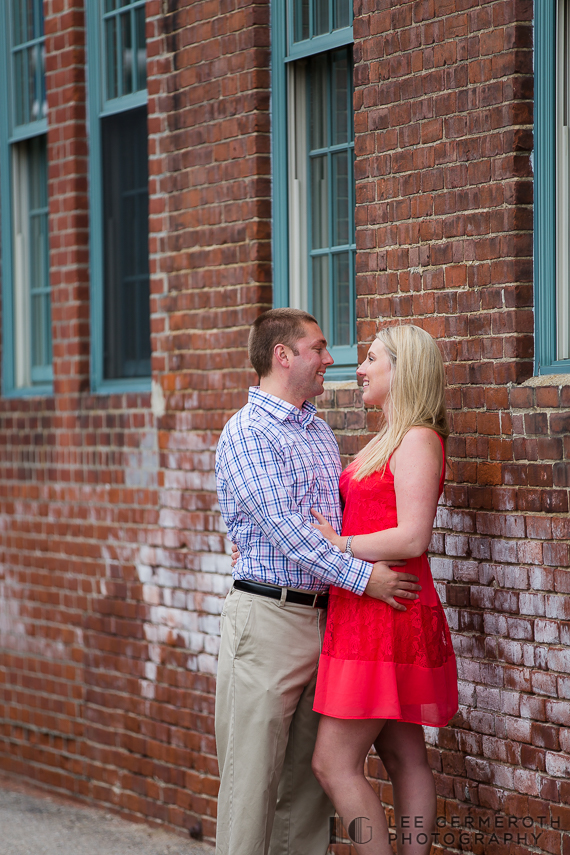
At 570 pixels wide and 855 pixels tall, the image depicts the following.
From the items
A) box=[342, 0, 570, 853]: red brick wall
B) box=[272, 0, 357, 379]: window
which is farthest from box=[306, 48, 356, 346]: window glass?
box=[342, 0, 570, 853]: red brick wall

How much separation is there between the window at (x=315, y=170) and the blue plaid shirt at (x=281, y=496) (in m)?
1.13

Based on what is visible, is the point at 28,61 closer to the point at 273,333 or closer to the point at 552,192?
the point at 273,333

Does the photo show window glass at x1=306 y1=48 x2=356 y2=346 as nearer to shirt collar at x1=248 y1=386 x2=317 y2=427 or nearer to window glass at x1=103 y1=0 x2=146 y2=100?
shirt collar at x1=248 y1=386 x2=317 y2=427

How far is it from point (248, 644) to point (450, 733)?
1012mm

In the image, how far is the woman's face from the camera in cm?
384

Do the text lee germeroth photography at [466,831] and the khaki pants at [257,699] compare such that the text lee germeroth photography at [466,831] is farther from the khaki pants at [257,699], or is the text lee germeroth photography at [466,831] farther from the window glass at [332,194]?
the window glass at [332,194]

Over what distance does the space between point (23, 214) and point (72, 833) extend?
3.94 m

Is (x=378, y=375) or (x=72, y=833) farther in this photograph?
(x=72, y=833)

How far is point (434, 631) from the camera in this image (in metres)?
3.81

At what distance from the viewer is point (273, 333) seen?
409 centimetres

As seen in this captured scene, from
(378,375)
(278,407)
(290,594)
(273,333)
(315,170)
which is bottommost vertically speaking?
(290,594)

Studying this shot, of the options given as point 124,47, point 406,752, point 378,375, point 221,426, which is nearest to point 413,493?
point 378,375

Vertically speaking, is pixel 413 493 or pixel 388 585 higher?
pixel 413 493

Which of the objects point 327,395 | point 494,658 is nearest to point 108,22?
point 327,395
